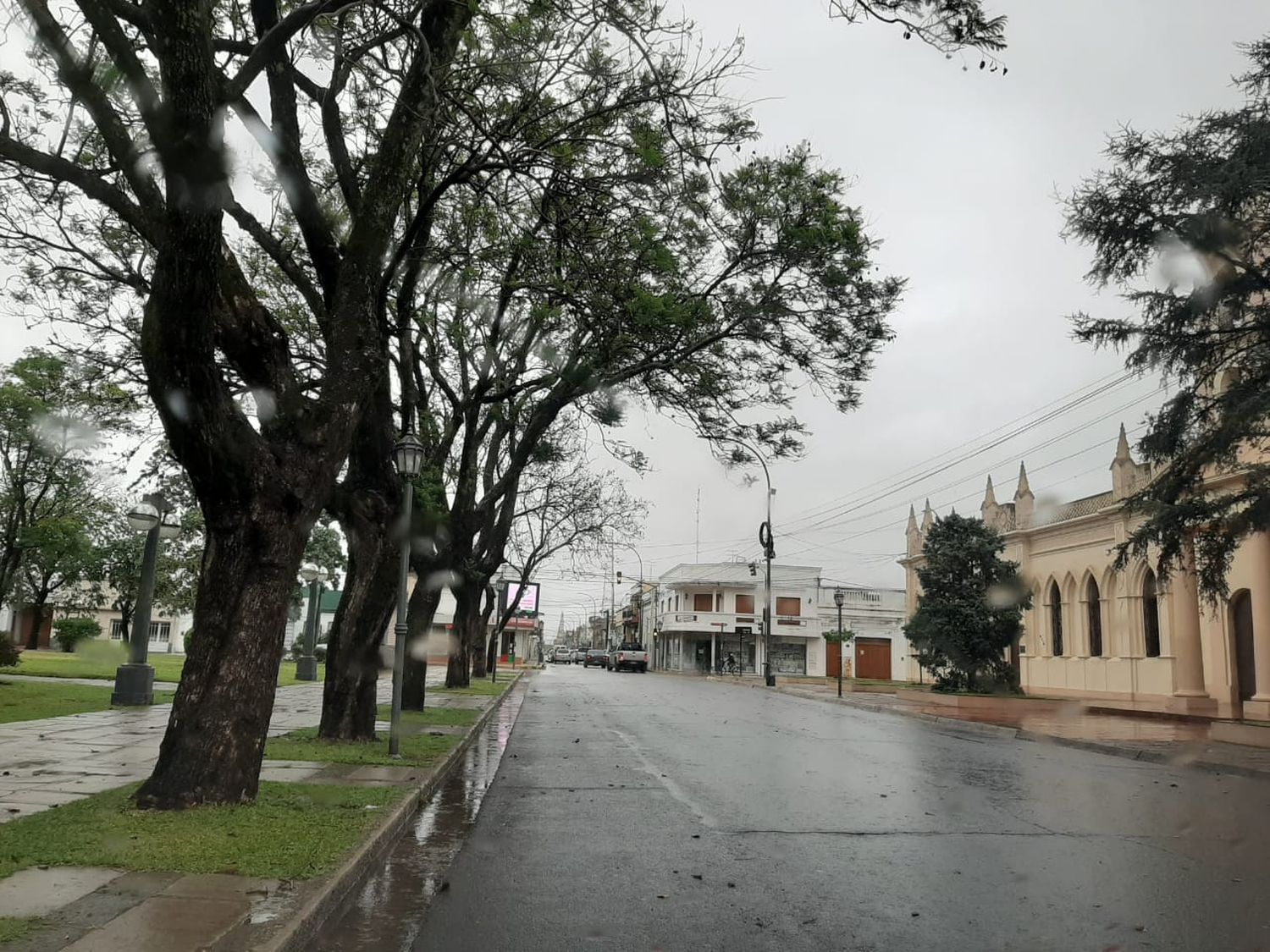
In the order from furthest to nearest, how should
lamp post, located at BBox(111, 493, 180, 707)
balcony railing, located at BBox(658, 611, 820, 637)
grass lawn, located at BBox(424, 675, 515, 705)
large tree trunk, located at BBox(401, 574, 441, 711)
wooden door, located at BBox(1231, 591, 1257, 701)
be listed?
balcony railing, located at BBox(658, 611, 820, 637)
grass lawn, located at BBox(424, 675, 515, 705)
wooden door, located at BBox(1231, 591, 1257, 701)
large tree trunk, located at BBox(401, 574, 441, 711)
lamp post, located at BBox(111, 493, 180, 707)

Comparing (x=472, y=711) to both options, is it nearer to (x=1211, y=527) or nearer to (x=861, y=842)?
(x=861, y=842)

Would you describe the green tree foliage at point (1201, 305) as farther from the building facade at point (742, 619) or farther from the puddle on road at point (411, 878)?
the building facade at point (742, 619)

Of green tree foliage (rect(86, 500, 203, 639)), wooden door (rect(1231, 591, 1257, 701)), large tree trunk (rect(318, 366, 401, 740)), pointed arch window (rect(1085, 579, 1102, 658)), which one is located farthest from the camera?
green tree foliage (rect(86, 500, 203, 639))


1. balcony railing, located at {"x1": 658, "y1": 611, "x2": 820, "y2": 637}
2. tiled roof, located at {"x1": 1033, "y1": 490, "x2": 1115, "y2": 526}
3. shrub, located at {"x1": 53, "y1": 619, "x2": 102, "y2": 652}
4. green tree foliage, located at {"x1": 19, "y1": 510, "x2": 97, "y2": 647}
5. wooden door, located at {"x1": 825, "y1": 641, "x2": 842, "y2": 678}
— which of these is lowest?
wooden door, located at {"x1": 825, "y1": 641, "x2": 842, "y2": 678}

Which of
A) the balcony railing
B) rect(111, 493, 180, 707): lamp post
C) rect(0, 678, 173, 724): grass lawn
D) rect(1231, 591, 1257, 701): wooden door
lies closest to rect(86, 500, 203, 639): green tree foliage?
rect(0, 678, 173, 724): grass lawn

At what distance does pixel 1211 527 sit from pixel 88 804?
62.5 ft

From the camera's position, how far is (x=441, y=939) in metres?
4.84

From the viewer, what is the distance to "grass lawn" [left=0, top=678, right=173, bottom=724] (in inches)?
586

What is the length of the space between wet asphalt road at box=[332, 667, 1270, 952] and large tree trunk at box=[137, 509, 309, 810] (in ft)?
5.02

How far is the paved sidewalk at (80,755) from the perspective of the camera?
795cm

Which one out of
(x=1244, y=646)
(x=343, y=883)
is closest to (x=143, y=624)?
(x=343, y=883)

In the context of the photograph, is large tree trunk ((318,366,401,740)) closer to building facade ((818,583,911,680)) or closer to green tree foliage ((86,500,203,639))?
green tree foliage ((86,500,203,639))

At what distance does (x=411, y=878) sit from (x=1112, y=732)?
1615cm

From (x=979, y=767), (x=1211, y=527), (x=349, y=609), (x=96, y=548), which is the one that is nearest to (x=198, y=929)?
(x=349, y=609)
